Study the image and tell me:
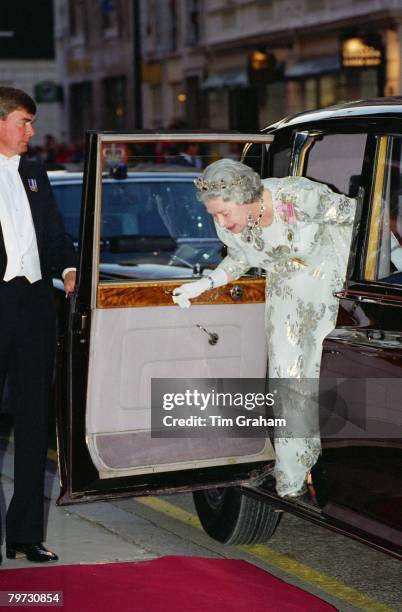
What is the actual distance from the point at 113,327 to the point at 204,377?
49cm

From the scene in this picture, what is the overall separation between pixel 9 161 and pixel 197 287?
951mm

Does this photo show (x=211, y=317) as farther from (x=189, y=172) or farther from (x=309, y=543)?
(x=189, y=172)

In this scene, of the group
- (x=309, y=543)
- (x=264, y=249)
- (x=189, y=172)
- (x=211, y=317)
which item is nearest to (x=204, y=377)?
(x=211, y=317)

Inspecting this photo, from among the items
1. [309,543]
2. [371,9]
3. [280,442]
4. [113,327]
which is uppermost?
[371,9]

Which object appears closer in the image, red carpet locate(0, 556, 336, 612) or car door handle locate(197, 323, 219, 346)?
red carpet locate(0, 556, 336, 612)

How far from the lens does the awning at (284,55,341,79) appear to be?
29.0 m

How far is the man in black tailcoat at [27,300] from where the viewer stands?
232 inches

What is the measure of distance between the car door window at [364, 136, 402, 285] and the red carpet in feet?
4.31

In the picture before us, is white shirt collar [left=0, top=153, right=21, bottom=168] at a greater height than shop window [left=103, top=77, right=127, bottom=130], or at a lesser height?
lesser

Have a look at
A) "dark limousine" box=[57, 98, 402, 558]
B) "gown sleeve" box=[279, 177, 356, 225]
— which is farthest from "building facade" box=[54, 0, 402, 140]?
"gown sleeve" box=[279, 177, 356, 225]

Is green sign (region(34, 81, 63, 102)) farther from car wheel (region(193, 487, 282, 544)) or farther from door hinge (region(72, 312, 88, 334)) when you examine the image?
door hinge (region(72, 312, 88, 334))

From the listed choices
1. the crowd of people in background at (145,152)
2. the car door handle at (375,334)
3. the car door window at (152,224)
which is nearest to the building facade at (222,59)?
the crowd of people in background at (145,152)

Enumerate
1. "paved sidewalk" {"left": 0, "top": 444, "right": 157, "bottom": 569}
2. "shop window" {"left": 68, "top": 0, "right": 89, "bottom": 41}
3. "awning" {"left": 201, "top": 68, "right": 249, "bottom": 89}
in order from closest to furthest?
"paved sidewalk" {"left": 0, "top": 444, "right": 157, "bottom": 569} → "awning" {"left": 201, "top": 68, "right": 249, "bottom": 89} → "shop window" {"left": 68, "top": 0, "right": 89, "bottom": 41}

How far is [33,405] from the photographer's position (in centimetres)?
611
